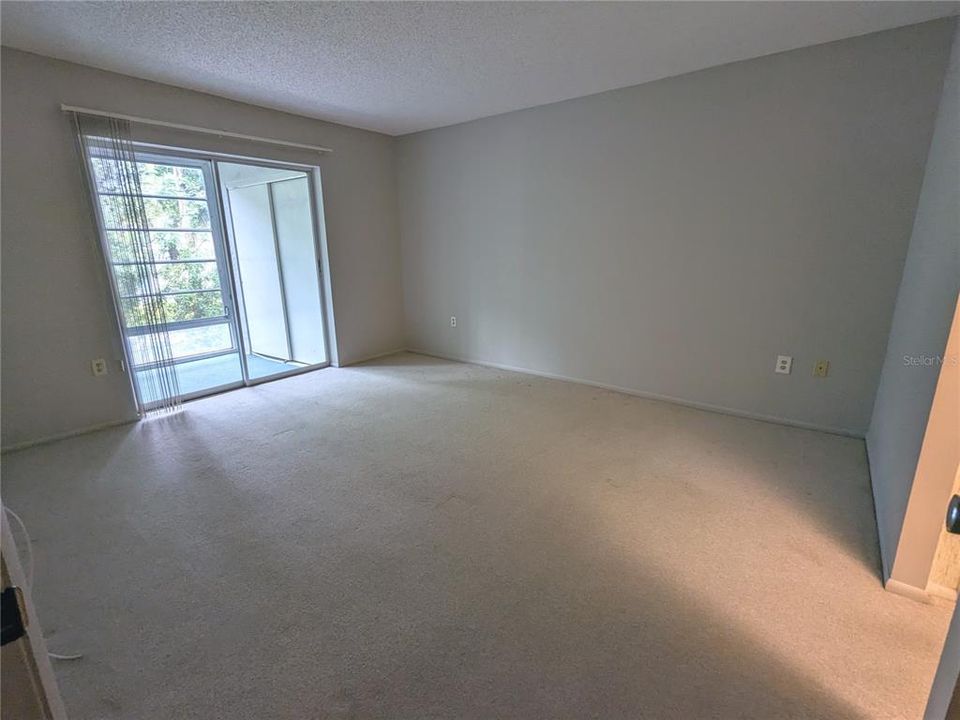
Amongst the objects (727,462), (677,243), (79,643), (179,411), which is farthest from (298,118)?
(727,462)

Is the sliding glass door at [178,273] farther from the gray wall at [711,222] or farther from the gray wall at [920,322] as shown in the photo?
the gray wall at [920,322]

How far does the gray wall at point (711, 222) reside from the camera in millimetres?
2611

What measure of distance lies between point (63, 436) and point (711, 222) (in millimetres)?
4783

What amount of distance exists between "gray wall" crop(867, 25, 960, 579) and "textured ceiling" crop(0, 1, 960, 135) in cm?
83

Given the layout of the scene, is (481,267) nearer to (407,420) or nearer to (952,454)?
(407,420)

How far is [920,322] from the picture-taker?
76.7 inches

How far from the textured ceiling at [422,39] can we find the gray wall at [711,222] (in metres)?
0.26

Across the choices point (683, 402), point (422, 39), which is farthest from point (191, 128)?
point (683, 402)

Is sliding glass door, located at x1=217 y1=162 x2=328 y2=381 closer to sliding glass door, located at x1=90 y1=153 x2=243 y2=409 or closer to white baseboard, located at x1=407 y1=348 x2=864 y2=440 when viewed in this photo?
sliding glass door, located at x1=90 y1=153 x2=243 y2=409

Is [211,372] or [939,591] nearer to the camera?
[939,591]

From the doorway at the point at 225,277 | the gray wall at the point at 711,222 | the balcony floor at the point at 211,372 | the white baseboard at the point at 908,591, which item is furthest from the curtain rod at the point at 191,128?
the white baseboard at the point at 908,591

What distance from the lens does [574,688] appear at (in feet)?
4.35

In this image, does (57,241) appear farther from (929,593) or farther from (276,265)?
(929,593)

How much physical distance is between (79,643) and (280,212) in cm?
411
